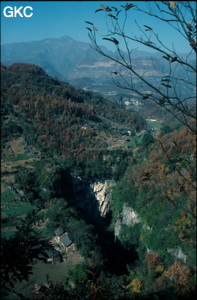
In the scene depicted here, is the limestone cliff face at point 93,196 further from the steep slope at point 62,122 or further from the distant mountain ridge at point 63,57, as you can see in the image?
the distant mountain ridge at point 63,57

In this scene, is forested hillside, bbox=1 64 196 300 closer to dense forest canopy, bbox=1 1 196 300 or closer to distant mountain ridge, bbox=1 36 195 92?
dense forest canopy, bbox=1 1 196 300

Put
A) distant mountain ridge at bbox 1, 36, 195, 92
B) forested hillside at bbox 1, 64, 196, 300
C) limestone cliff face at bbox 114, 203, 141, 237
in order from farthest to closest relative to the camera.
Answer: distant mountain ridge at bbox 1, 36, 195, 92 → limestone cliff face at bbox 114, 203, 141, 237 → forested hillside at bbox 1, 64, 196, 300

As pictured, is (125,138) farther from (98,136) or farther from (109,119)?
(109,119)

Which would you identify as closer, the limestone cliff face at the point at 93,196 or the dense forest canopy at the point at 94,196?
the dense forest canopy at the point at 94,196

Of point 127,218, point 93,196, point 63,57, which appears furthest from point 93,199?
point 63,57

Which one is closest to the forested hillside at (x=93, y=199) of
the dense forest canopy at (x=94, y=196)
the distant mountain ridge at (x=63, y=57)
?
the dense forest canopy at (x=94, y=196)

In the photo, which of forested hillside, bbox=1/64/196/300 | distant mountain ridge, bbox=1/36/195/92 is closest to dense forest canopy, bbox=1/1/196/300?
forested hillside, bbox=1/64/196/300

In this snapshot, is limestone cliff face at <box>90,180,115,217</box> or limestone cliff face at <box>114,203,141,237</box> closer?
limestone cliff face at <box>114,203,141,237</box>

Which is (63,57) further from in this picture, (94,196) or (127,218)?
(127,218)
